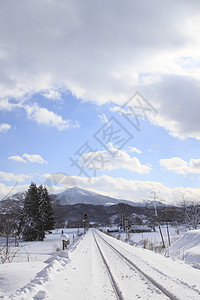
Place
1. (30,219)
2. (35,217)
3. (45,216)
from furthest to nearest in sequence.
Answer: (45,216) → (35,217) → (30,219)

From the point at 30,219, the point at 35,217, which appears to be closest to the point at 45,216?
the point at 35,217

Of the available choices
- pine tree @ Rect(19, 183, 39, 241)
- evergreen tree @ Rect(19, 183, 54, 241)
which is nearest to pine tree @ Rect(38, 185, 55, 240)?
evergreen tree @ Rect(19, 183, 54, 241)

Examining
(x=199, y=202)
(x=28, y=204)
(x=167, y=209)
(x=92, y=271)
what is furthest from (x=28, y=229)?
(x=92, y=271)

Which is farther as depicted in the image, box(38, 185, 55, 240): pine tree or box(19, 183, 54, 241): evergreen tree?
box(38, 185, 55, 240): pine tree

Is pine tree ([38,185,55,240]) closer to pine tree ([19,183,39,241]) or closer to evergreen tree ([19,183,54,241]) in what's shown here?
evergreen tree ([19,183,54,241])

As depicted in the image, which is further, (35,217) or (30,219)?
(35,217)

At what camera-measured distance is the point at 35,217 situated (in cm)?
4172

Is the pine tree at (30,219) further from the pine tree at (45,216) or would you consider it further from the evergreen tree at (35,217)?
the pine tree at (45,216)

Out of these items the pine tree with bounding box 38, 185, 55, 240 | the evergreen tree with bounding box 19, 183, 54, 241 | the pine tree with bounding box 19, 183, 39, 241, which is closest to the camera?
the pine tree with bounding box 19, 183, 39, 241

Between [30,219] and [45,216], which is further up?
[45,216]

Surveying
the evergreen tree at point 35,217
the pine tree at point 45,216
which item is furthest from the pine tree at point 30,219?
the pine tree at point 45,216

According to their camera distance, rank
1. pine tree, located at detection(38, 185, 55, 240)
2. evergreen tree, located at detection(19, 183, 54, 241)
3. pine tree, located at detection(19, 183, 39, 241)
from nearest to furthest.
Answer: pine tree, located at detection(19, 183, 39, 241) < evergreen tree, located at detection(19, 183, 54, 241) < pine tree, located at detection(38, 185, 55, 240)

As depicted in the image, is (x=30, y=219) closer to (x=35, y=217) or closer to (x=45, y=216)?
(x=35, y=217)

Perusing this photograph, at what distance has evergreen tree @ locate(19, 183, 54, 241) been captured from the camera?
40.5 metres
